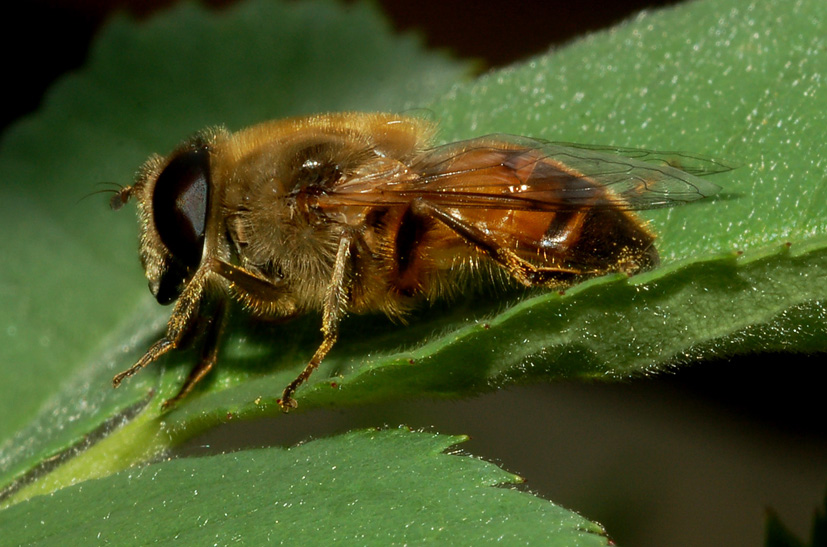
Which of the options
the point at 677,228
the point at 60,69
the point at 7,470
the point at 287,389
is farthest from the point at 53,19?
the point at 677,228

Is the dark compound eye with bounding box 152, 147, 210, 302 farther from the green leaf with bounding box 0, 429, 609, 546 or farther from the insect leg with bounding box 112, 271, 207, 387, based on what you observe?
the green leaf with bounding box 0, 429, 609, 546

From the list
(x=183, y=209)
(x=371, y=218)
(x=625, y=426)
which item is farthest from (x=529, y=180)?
(x=625, y=426)

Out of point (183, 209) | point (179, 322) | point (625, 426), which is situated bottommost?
point (625, 426)

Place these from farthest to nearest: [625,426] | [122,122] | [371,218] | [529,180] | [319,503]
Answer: [625,426]
[122,122]
[371,218]
[529,180]
[319,503]

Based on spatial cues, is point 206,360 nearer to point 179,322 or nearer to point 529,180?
point 179,322

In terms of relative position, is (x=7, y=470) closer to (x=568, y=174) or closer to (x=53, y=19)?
(x=568, y=174)

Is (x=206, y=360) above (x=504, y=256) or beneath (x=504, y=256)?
beneath

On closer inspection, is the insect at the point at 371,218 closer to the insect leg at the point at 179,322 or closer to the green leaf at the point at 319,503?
the insect leg at the point at 179,322

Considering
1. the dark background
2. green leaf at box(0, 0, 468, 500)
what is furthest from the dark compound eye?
the dark background
